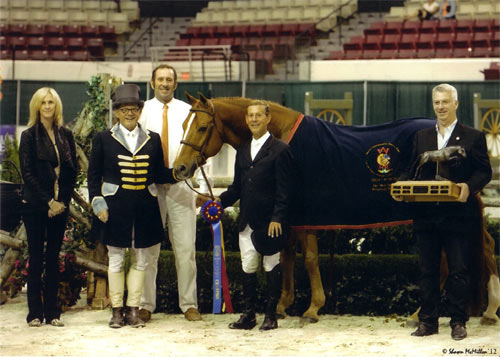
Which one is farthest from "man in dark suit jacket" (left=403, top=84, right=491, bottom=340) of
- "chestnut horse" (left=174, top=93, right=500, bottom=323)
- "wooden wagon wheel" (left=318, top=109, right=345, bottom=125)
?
"wooden wagon wheel" (left=318, top=109, right=345, bottom=125)

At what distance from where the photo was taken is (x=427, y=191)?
189 inches

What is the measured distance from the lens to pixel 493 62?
15.4 m

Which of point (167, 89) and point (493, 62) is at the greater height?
point (493, 62)

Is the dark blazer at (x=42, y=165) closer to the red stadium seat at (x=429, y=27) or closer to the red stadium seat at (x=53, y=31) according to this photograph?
the red stadium seat at (x=429, y=27)

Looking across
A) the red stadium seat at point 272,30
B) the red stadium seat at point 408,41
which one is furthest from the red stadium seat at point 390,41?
the red stadium seat at point 272,30

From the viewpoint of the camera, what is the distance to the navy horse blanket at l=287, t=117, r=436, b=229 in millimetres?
5586

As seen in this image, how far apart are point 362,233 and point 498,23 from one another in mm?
12271

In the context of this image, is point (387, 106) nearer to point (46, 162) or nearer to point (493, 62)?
point (493, 62)

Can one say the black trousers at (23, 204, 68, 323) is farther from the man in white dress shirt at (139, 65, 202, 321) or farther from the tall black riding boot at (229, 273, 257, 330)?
the tall black riding boot at (229, 273, 257, 330)

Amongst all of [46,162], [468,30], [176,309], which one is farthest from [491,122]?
[46,162]

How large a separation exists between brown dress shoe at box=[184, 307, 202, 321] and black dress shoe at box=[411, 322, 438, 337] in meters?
1.55

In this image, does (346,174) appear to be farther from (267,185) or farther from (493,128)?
(493,128)

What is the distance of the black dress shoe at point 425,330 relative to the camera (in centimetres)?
505

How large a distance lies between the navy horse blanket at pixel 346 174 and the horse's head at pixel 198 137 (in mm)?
541
